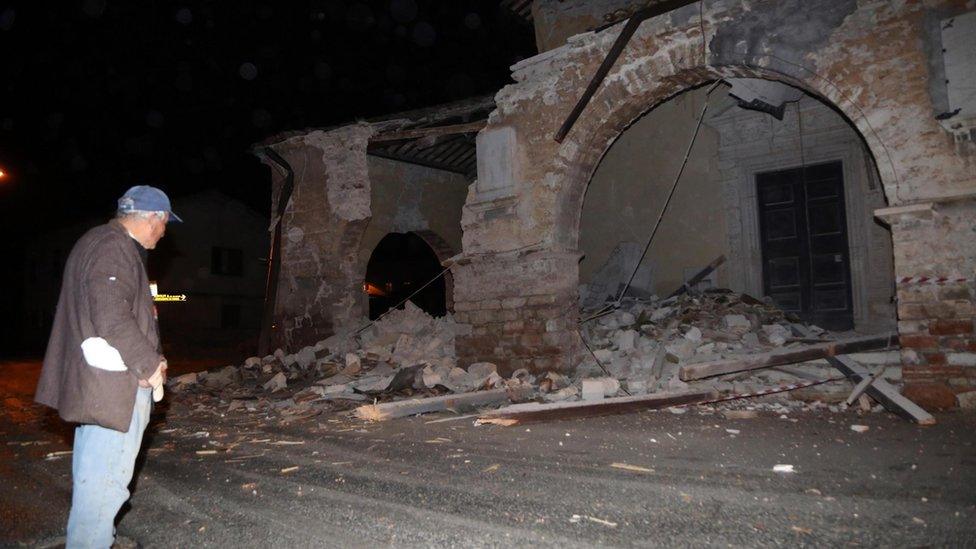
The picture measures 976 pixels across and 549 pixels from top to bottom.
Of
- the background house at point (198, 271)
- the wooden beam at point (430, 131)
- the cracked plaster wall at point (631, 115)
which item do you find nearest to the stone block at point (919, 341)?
the cracked plaster wall at point (631, 115)

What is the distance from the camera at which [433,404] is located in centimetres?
623

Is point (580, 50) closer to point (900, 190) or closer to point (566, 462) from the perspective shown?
point (900, 190)

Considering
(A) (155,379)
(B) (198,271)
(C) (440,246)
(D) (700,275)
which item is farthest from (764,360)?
(B) (198,271)

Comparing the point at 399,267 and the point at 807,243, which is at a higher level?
the point at 399,267

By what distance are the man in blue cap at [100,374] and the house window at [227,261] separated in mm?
25635

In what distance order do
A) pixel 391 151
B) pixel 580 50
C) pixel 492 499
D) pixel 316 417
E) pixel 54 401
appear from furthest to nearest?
pixel 391 151 → pixel 580 50 → pixel 316 417 → pixel 492 499 → pixel 54 401

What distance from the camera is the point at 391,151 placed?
1079 centimetres

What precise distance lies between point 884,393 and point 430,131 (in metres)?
6.81

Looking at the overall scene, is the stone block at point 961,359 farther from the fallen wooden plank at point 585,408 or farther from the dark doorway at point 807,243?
the dark doorway at point 807,243

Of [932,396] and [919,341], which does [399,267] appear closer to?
[919,341]

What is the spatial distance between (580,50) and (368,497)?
5.86 m

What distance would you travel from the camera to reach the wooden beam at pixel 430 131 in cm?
857

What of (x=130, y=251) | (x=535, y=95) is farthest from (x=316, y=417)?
(x=535, y=95)

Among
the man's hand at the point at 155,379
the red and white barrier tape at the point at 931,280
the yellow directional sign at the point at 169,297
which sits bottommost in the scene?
the man's hand at the point at 155,379
